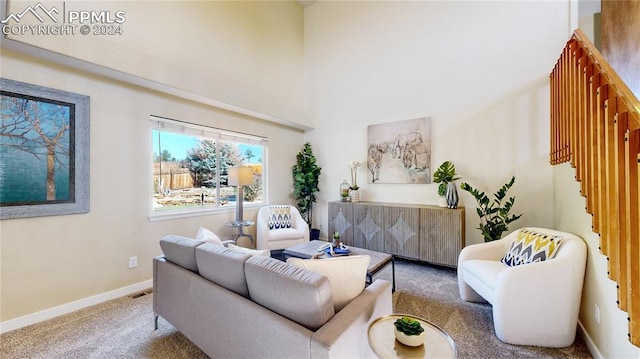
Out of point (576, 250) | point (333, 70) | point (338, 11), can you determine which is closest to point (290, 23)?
point (338, 11)

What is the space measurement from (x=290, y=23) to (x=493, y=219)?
16.8 ft

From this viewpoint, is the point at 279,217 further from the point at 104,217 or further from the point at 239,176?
the point at 104,217

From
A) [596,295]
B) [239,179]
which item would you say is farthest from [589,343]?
[239,179]

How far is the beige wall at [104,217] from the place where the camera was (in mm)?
2215

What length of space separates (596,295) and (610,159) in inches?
42.0

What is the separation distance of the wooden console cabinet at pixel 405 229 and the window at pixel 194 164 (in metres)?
1.84

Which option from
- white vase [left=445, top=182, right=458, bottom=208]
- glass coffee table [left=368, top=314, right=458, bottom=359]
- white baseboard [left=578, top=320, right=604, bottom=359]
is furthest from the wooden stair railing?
white vase [left=445, top=182, right=458, bottom=208]

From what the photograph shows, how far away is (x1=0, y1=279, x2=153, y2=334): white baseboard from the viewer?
2141mm

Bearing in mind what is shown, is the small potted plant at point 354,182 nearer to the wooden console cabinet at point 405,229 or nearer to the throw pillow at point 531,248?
the wooden console cabinet at point 405,229

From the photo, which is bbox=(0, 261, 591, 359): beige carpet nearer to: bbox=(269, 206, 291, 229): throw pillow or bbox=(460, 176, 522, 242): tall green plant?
bbox=(460, 176, 522, 242): tall green plant

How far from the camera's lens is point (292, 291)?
1205 millimetres

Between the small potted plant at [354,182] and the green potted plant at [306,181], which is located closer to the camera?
the small potted plant at [354,182]

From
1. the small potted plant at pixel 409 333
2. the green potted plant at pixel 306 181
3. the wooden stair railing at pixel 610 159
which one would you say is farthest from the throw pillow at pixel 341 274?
the green potted plant at pixel 306 181

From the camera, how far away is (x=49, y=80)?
7.77 ft
